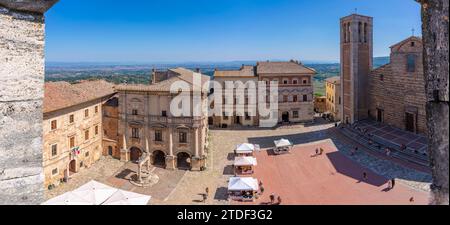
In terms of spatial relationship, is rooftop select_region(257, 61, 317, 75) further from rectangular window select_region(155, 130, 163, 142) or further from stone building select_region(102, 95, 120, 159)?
stone building select_region(102, 95, 120, 159)

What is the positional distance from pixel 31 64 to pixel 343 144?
35.4 metres

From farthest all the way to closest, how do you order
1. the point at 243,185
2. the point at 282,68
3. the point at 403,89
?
1. the point at 282,68
2. the point at 403,89
3. the point at 243,185

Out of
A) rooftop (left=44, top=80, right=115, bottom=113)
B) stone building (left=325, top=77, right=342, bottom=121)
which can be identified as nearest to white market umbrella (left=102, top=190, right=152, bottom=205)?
rooftop (left=44, top=80, right=115, bottom=113)

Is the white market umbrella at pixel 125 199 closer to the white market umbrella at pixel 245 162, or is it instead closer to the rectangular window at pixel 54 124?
the white market umbrella at pixel 245 162

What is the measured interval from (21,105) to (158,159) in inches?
1224

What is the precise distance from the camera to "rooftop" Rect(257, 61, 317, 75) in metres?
48.3

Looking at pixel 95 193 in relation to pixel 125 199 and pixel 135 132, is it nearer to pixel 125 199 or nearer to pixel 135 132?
pixel 125 199

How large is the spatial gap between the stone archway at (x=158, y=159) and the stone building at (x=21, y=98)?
2905 centimetres

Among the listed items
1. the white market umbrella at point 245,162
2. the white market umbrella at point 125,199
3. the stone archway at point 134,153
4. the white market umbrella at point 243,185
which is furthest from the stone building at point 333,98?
the white market umbrella at point 125,199

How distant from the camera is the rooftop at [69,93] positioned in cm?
2737

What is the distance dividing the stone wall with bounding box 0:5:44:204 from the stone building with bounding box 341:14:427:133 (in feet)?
123

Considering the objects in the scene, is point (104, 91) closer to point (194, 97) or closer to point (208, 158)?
point (194, 97)

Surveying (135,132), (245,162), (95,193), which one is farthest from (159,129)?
(95,193)

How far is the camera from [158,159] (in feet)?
112
